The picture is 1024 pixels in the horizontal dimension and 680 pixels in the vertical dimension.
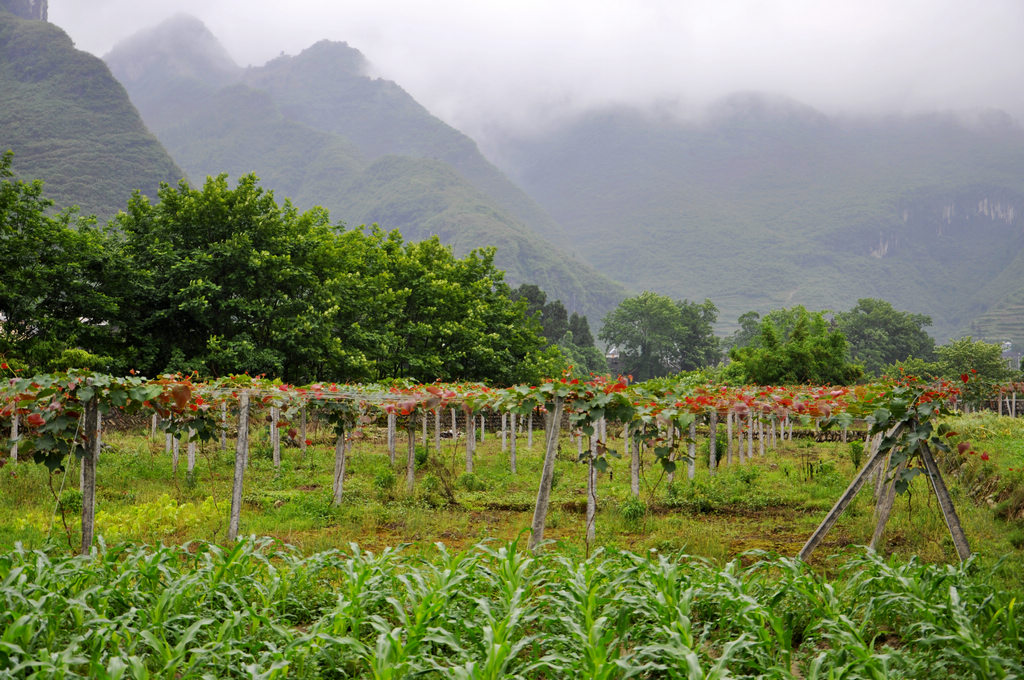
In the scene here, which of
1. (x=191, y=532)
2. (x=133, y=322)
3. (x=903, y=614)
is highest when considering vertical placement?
(x=133, y=322)

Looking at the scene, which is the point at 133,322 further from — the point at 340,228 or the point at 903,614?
the point at 903,614

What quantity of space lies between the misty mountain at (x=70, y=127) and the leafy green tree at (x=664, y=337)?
278 feet

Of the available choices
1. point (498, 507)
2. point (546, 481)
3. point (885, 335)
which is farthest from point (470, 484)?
point (885, 335)

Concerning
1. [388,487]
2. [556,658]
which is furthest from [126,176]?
[556,658]

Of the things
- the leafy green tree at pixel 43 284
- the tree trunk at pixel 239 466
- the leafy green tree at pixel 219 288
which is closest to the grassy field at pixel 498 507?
the tree trunk at pixel 239 466

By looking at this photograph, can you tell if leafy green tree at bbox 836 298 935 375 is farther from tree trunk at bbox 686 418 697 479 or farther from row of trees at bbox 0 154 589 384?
tree trunk at bbox 686 418 697 479

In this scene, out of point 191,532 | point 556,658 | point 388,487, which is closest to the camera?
point 556,658

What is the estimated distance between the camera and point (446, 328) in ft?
84.1

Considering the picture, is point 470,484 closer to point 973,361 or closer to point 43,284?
point 43,284

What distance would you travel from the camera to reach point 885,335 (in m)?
80.3

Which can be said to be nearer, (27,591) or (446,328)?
(27,591)

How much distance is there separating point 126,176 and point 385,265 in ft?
376

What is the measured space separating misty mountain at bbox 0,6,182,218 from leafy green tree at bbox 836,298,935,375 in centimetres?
11018

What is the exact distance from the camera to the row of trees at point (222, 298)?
20.0 meters
